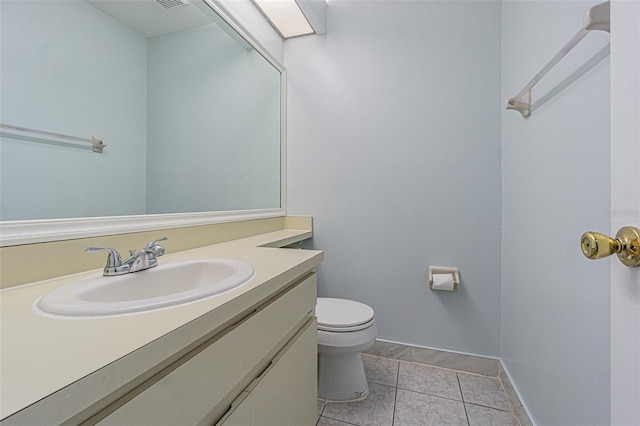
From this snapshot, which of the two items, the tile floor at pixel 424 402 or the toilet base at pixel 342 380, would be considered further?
the toilet base at pixel 342 380

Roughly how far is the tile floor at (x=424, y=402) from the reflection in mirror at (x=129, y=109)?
Result: 118 cm

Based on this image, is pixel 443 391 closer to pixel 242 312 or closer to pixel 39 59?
pixel 242 312

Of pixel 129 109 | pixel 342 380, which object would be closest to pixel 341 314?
Answer: pixel 342 380

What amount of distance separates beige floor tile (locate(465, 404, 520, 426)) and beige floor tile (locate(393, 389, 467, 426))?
0.03 m

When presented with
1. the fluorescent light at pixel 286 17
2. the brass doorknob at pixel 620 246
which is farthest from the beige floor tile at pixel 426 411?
the fluorescent light at pixel 286 17

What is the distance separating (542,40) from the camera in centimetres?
100

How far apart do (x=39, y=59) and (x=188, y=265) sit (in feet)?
2.76

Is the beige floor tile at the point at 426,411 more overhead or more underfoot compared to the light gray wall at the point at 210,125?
more underfoot

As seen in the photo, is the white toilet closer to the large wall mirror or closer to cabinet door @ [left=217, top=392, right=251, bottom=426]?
cabinet door @ [left=217, top=392, right=251, bottom=426]

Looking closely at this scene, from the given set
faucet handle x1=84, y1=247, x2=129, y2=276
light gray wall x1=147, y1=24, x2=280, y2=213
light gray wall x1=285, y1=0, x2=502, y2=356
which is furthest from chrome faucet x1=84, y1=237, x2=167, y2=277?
light gray wall x1=285, y1=0, x2=502, y2=356

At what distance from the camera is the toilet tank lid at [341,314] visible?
4.13 ft

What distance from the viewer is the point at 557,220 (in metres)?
A: 0.90

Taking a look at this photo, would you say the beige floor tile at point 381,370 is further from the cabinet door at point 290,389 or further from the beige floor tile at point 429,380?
the cabinet door at point 290,389

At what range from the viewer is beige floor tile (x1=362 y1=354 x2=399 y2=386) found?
1.49 metres
